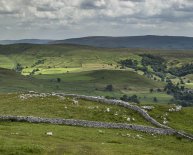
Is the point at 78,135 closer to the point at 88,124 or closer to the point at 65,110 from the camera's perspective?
the point at 88,124

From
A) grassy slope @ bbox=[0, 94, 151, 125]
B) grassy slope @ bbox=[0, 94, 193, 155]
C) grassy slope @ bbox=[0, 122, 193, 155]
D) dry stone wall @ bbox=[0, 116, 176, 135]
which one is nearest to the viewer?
grassy slope @ bbox=[0, 122, 193, 155]

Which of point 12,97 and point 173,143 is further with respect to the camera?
point 12,97

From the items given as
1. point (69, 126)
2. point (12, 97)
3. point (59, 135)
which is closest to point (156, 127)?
point (69, 126)

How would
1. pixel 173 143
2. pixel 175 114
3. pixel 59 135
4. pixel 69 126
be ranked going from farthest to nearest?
1. pixel 175 114
2. pixel 69 126
3. pixel 173 143
4. pixel 59 135

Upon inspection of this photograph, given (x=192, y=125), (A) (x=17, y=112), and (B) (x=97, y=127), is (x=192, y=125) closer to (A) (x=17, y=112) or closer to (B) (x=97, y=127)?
(B) (x=97, y=127)

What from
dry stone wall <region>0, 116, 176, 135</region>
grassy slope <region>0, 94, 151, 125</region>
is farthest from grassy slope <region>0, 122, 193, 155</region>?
grassy slope <region>0, 94, 151, 125</region>

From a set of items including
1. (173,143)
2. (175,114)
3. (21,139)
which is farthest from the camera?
(175,114)

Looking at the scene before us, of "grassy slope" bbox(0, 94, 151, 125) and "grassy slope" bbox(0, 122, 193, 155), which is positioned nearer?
"grassy slope" bbox(0, 122, 193, 155)

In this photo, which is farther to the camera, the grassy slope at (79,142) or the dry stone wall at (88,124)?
the dry stone wall at (88,124)

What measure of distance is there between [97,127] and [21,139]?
19901mm

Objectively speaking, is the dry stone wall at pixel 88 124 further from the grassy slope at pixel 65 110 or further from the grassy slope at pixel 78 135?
the grassy slope at pixel 65 110

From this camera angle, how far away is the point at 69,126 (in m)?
67.1

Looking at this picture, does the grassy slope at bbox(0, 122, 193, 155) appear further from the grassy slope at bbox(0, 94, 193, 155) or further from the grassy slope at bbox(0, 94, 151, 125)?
the grassy slope at bbox(0, 94, 151, 125)

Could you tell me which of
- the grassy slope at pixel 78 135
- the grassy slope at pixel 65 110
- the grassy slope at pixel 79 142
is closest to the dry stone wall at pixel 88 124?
the grassy slope at pixel 78 135
